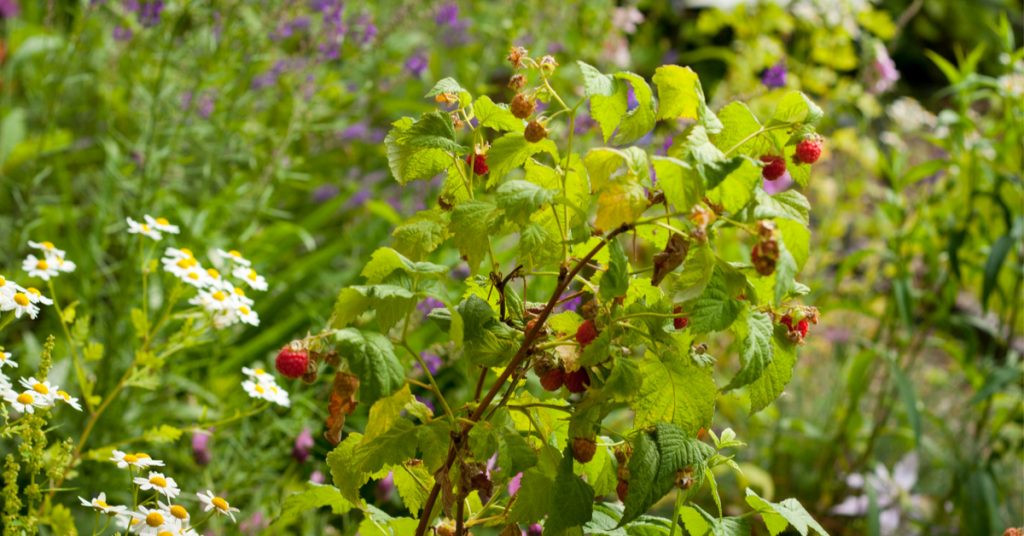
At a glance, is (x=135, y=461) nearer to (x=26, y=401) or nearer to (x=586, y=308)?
(x=26, y=401)

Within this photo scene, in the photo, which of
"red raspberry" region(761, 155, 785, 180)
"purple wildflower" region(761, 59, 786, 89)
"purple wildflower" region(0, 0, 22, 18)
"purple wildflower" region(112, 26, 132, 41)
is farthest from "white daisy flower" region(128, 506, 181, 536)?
"purple wildflower" region(0, 0, 22, 18)

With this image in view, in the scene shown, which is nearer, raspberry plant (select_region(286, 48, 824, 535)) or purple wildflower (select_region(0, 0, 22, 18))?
raspberry plant (select_region(286, 48, 824, 535))

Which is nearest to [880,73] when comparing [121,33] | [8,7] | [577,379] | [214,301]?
[121,33]

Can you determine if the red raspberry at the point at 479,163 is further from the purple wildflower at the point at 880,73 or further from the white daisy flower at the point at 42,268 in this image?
the purple wildflower at the point at 880,73

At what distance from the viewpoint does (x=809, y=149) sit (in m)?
0.99

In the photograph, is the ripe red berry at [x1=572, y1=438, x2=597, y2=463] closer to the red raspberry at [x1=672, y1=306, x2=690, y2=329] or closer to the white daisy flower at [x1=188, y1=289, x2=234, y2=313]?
the red raspberry at [x1=672, y1=306, x2=690, y2=329]

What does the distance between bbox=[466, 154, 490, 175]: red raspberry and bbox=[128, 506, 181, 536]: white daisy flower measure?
0.44m

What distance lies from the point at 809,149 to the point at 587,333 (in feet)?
0.83

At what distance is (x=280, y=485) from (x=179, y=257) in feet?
1.74

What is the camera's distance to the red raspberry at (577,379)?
1.02 meters

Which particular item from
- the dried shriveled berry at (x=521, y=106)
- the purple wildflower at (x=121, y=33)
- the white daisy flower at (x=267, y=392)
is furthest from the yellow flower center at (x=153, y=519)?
the purple wildflower at (x=121, y=33)

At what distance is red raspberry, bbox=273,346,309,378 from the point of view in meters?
0.90

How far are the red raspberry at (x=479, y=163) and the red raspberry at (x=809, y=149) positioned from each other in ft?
0.94

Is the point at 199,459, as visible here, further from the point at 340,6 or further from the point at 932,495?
the point at 932,495
